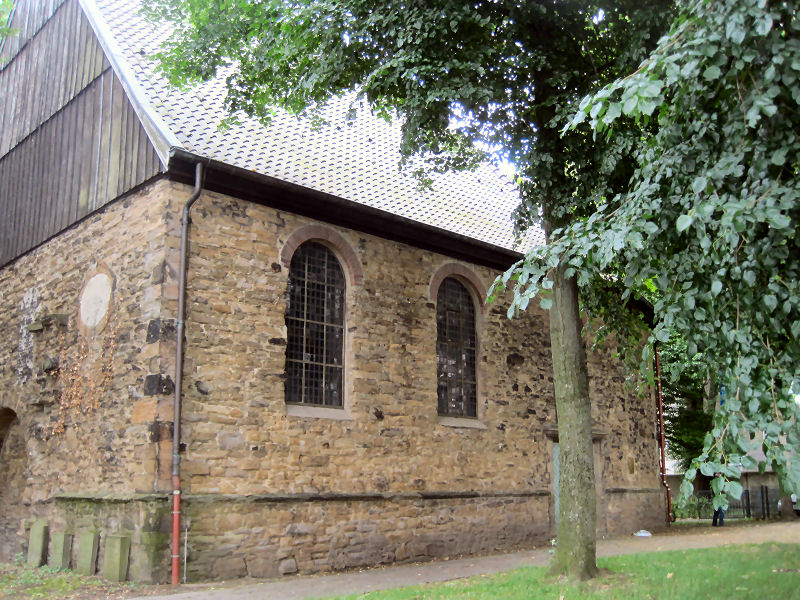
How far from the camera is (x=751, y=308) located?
16.5 ft

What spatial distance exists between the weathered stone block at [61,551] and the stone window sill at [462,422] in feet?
19.7

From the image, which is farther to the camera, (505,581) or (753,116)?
(505,581)

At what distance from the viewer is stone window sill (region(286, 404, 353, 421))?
1122 cm

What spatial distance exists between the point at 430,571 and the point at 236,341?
4.23m

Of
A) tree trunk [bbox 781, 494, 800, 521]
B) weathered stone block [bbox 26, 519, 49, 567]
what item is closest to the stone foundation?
weathered stone block [bbox 26, 519, 49, 567]

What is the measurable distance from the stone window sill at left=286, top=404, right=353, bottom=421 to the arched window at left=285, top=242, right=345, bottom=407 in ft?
0.34

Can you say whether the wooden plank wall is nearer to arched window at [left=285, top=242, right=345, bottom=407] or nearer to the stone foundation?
arched window at [left=285, top=242, right=345, bottom=407]

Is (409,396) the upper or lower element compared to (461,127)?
lower

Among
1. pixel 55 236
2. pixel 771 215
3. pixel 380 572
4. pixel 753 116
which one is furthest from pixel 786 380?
pixel 55 236

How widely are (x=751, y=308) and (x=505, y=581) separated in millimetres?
5165

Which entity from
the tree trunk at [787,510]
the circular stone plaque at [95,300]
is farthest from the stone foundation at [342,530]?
the tree trunk at [787,510]

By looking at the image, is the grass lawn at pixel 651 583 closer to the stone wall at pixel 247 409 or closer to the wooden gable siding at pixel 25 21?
the stone wall at pixel 247 409

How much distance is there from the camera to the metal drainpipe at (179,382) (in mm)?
9398

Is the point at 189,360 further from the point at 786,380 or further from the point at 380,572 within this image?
the point at 786,380
